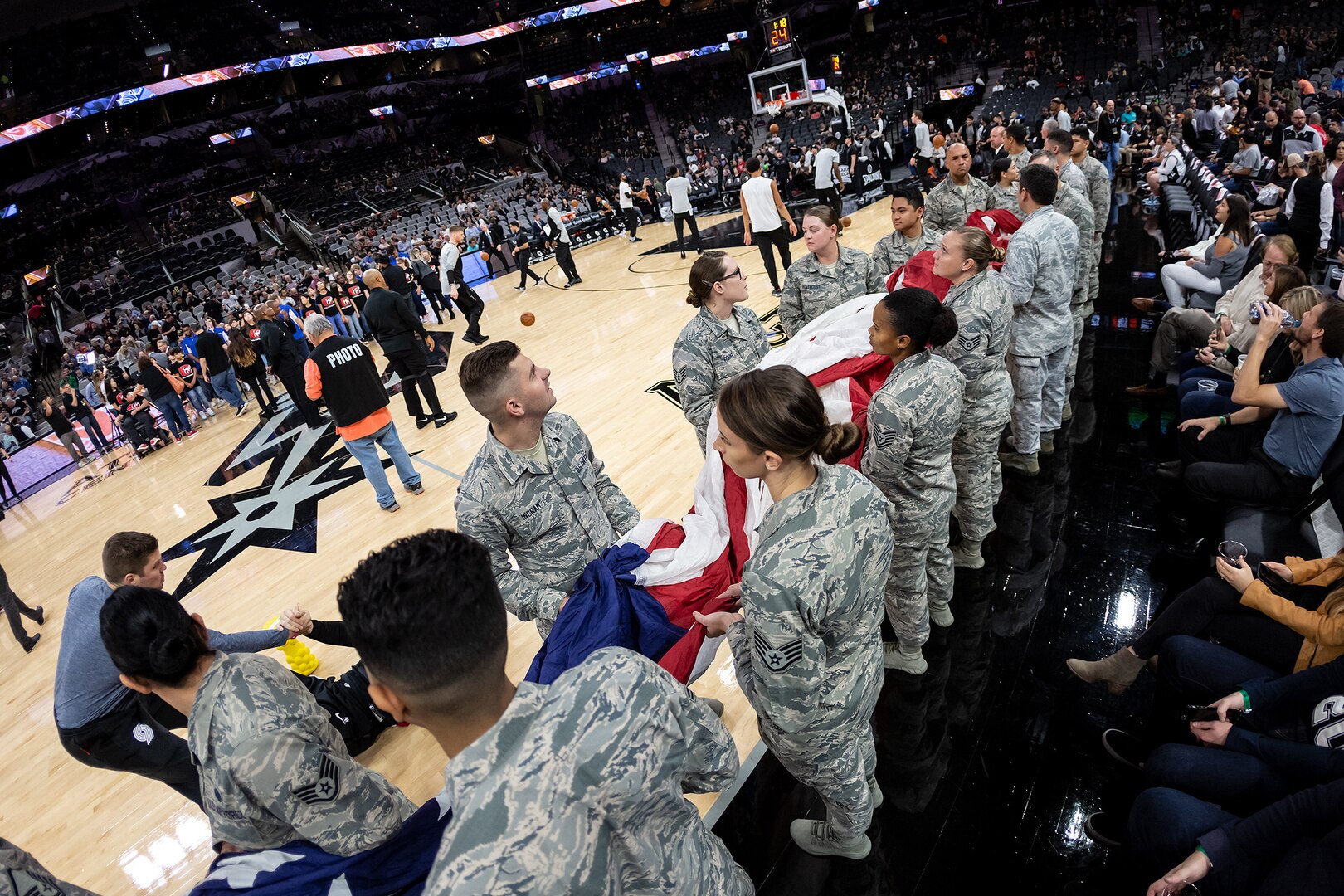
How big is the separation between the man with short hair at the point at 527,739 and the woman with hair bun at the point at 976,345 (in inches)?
92.6

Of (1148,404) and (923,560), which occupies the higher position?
(923,560)

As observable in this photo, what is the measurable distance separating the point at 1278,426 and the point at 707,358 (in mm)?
2509

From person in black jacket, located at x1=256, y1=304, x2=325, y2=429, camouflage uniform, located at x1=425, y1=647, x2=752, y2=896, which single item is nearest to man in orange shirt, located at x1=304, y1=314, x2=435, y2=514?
person in black jacket, located at x1=256, y1=304, x2=325, y2=429

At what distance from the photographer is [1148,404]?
15.1 feet

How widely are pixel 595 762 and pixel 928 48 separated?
3056cm

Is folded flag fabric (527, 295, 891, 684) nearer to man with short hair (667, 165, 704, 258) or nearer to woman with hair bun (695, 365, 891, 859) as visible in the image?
woman with hair bun (695, 365, 891, 859)

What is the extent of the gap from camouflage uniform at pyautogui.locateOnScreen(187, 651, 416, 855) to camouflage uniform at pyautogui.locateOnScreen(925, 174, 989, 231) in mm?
5246

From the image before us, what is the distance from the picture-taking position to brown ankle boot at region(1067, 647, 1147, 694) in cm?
260

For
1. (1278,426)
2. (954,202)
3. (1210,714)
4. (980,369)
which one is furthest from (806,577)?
(954,202)

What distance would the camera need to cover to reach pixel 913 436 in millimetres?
2564

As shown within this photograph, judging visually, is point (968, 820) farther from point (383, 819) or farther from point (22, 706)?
point (22, 706)

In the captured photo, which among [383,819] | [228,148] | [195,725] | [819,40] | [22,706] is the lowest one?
[22,706]

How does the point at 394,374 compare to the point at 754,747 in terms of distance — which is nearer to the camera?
the point at 754,747

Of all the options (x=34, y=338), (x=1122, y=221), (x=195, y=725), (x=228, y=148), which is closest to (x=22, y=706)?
(x=195, y=725)
